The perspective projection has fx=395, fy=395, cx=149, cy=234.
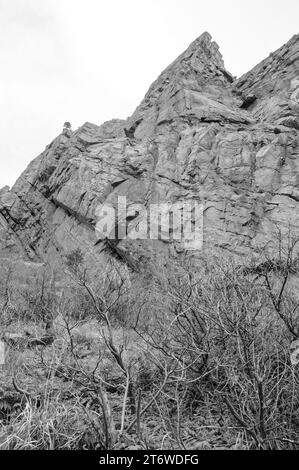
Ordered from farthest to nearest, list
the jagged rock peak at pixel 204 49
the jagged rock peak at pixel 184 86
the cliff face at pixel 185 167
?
the jagged rock peak at pixel 204 49 → the jagged rock peak at pixel 184 86 → the cliff face at pixel 185 167

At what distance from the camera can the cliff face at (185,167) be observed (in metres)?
17.2

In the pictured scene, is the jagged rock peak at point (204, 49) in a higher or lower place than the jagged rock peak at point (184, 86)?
higher

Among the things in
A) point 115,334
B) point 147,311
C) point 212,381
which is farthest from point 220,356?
point 147,311

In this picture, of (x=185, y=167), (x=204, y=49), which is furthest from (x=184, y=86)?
(x=185, y=167)

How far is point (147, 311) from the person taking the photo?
9086 mm

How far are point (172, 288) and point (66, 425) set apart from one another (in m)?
2.39

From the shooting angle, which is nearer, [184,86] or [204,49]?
[184,86]

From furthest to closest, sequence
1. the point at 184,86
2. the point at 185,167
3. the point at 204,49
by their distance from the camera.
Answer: the point at 204,49 → the point at 184,86 → the point at 185,167

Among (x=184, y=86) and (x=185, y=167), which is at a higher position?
(x=184, y=86)

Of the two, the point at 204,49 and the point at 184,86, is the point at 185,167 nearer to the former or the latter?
the point at 184,86

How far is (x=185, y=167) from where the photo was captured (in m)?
20.0

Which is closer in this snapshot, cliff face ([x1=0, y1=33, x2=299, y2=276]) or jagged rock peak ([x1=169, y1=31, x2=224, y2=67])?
cliff face ([x1=0, y1=33, x2=299, y2=276])

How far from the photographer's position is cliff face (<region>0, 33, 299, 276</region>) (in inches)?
679

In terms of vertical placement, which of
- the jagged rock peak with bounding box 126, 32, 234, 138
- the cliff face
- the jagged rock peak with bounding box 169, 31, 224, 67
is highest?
the jagged rock peak with bounding box 169, 31, 224, 67
